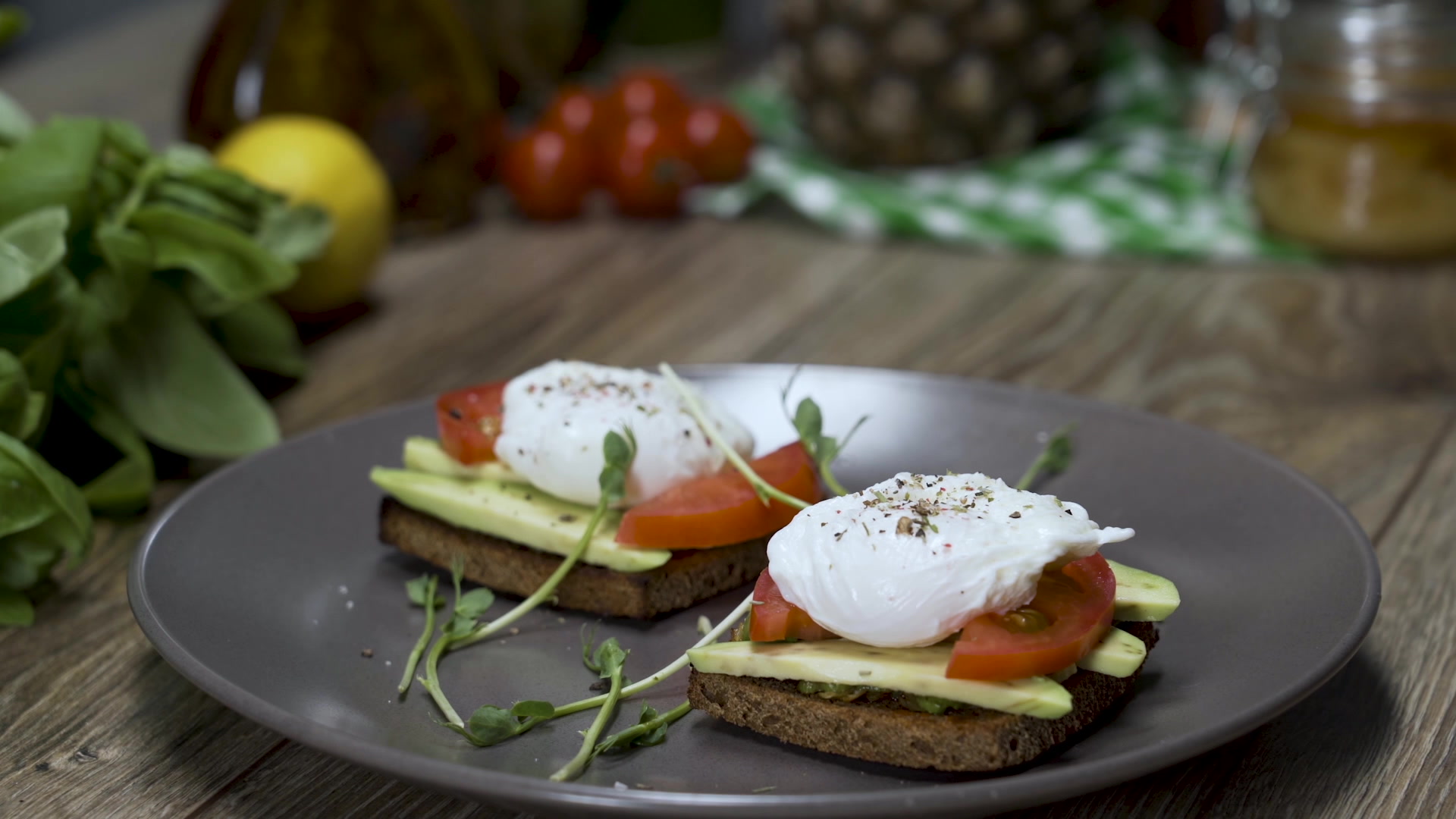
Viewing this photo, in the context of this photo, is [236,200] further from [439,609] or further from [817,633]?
[817,633]

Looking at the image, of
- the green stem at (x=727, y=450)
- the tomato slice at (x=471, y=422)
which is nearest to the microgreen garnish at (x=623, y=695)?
the green stem at (x=727, y=450)

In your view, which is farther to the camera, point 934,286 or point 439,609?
point 934,286

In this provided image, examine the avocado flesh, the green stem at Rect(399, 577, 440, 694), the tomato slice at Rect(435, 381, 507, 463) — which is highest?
Result: the tomato slice at Rect(435, 381, 507, 463)

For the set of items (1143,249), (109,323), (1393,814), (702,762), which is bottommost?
(1143,249)

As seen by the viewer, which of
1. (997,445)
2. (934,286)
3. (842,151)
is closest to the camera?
(997,445)

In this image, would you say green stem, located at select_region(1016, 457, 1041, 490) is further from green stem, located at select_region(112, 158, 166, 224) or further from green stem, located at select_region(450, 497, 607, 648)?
green stem, located at select_region(112, 158, 166, 224)

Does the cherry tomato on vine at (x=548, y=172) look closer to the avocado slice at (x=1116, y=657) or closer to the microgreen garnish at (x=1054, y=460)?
the microgreen garnish at (x=1054, y=460)

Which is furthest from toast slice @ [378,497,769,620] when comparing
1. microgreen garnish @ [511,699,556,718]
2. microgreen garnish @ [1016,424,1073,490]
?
microgreen garnish @ [1016,424,1073,490]

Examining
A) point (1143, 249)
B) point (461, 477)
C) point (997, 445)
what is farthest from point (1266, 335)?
point (461, 477)

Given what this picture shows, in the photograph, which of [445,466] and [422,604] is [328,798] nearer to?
[422,604]
